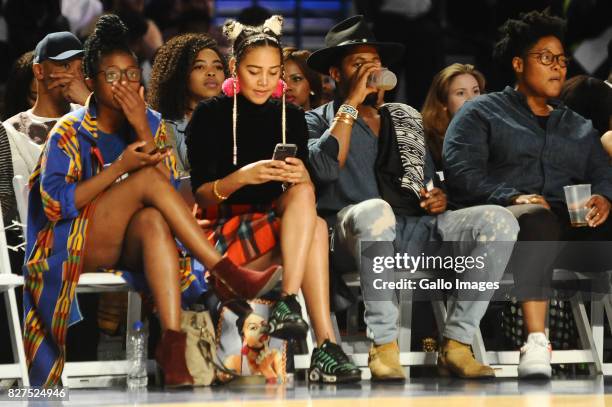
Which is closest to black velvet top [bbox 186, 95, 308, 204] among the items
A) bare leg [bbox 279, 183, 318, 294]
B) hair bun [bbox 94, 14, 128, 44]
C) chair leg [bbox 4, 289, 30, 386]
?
bare leg [bbox 279, 183, 318, 294]

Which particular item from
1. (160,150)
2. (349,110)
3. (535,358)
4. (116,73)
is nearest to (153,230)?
(160,150)

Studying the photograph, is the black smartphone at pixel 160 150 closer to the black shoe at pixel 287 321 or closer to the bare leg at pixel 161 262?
the bare leg at pixel 161 262

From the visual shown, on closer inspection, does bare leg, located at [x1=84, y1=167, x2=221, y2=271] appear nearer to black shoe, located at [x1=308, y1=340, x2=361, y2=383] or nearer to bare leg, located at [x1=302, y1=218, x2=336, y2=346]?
bare leg, located at [x1=302, y1=218, x2=336, y2=346]

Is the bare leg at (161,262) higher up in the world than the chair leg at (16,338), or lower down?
higher up

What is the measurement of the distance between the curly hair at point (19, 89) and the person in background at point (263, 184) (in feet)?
3.47

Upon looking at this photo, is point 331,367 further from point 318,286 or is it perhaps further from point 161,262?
point 161,262

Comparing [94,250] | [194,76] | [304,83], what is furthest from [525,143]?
[94,250]

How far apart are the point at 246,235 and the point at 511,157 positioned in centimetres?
107

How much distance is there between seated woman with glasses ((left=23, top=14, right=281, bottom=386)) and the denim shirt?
99cm

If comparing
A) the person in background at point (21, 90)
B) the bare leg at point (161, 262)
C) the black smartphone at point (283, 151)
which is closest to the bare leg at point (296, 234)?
the black smartphone at point (283, 151)

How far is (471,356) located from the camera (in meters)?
3.69

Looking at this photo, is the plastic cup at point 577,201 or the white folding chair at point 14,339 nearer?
the white folding chair at point 14,339

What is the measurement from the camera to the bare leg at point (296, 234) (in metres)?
3.42

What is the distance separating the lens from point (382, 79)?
12.7ft
